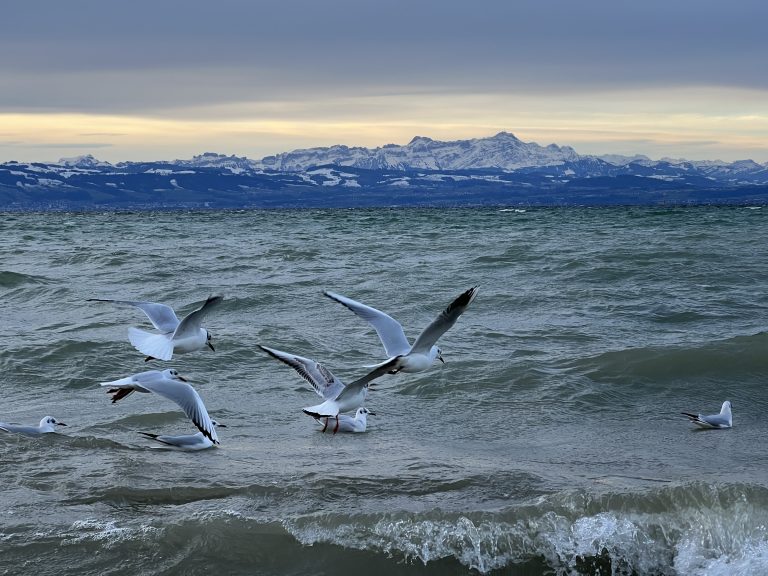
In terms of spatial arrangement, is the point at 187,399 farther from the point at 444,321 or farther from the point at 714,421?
the point at 714,421

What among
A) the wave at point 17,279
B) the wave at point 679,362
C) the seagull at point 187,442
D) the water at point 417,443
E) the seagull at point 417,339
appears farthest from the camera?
the wave at point 17,279

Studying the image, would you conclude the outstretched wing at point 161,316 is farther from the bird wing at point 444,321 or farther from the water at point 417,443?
the bird wing at point 444,321

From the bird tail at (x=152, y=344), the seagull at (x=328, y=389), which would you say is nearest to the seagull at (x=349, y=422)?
the seagull at (x=328, y=389)

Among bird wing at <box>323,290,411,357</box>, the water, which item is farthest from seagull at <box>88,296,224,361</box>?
bird wing at <box>323,290,411,357</box>

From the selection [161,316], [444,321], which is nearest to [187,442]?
[161,316]

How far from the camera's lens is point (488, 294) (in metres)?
22.1

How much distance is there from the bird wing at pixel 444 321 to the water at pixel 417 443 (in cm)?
103

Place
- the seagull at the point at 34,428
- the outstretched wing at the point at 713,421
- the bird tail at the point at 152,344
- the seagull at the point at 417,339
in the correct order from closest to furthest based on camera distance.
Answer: the seagull at the point at 417,339, the seagull at the point at 34,428, the bird tail at the point at 152,344, the outstretched wing at the point at 713,421

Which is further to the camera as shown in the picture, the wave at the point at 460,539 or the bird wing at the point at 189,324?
the bird wing at the point at 189,324

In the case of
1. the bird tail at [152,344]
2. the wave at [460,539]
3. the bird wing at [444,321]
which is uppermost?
the bird wing at [444,321]

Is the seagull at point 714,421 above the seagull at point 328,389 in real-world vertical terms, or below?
below

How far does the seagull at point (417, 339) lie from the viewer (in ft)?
27.9

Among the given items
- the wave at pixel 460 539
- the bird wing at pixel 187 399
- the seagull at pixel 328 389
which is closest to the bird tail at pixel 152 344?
the bird wing at pixel 187 399

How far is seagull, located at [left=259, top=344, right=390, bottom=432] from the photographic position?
9.87 m
